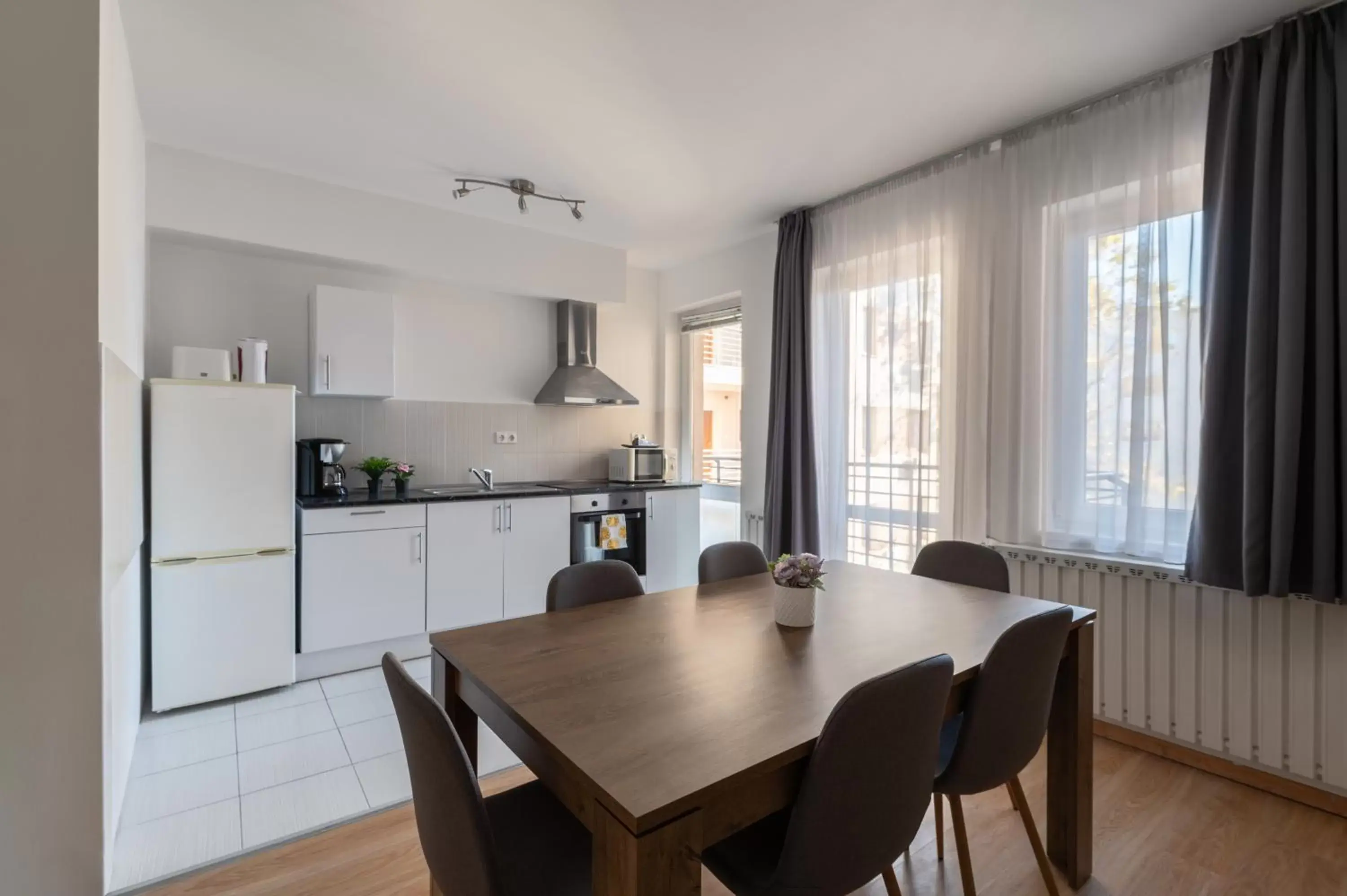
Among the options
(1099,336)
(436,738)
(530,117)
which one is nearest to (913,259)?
(1099,336)

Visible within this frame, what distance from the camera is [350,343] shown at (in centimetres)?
351

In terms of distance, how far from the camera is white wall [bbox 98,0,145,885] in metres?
1.65

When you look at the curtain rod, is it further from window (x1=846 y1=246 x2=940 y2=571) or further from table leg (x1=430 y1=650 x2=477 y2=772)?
table leg (x1=430 y1=650 x2=477 y2=772)

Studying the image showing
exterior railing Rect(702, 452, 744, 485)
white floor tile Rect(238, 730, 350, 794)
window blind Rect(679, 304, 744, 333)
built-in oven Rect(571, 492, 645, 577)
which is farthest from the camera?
exterior railing Rect(702, 452, 744, 485)

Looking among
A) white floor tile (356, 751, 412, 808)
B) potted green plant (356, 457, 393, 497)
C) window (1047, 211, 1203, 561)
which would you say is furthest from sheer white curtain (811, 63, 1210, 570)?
potted green plant (356, 457, 393, 497)

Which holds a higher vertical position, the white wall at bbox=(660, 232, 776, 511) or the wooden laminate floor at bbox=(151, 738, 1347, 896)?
the white wall at bbox=(660, 232, 776, 511)

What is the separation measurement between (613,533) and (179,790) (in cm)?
249

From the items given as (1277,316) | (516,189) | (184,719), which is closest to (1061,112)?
(1277,316)

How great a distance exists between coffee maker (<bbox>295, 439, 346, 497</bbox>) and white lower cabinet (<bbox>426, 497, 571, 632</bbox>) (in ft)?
1.83

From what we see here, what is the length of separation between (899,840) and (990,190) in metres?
2.83

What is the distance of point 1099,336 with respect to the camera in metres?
2.54

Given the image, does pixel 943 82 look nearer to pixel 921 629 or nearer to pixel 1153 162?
pixel 1153 162

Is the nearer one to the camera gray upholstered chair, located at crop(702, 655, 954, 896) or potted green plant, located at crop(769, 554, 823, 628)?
gray upholstered chair, located at crop(702, 655, 954, 896)

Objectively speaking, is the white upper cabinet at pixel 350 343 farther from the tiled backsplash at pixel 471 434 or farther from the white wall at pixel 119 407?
the white wall at pixel 119 407
